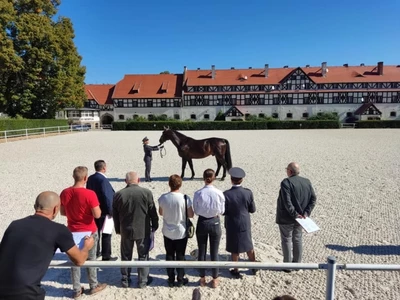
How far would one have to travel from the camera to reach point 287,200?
13.9 feet

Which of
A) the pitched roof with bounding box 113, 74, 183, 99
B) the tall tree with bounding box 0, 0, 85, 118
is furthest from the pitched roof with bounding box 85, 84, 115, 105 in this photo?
the tall tree with bounding box 0, 0, 85, 118

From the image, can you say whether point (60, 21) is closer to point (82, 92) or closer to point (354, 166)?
point (82, 92)

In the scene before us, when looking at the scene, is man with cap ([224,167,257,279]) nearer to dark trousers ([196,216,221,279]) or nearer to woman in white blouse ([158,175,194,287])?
dark trousers ([196,216,221,279])

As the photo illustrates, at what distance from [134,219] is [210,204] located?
104cm

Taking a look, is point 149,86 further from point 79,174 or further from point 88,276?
point 88,276

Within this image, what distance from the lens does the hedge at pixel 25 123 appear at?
27.8 m

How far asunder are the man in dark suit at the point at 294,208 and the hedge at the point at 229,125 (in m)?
46.2

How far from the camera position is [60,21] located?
37062mm

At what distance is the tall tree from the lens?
2952 centimetres

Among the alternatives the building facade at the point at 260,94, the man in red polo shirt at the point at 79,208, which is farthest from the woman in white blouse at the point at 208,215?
the building facade at the point at 260,94

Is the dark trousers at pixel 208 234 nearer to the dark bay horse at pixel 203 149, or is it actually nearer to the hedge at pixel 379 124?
the dark bay horse at pixel 203 149

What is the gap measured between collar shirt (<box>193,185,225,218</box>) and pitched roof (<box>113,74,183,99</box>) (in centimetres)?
5924

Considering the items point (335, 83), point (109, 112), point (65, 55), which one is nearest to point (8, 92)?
point (65, 55)

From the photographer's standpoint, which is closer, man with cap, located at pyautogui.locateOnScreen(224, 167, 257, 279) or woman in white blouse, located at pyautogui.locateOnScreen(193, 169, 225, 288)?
woman in white blouse, located at pyautogui.locateOnScreen(193, 169, 225, 288)
